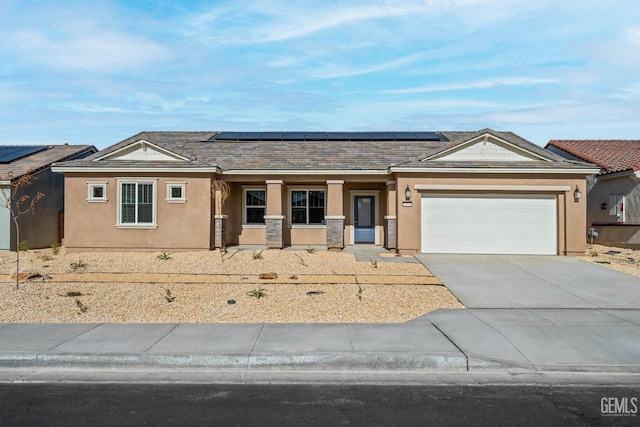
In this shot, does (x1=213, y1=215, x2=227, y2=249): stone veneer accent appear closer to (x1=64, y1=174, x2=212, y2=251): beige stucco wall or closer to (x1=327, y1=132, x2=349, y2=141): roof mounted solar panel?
(x1=64, y1=174, x2=212, y2=251): beige stucco wall

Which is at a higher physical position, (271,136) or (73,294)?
(271,136)

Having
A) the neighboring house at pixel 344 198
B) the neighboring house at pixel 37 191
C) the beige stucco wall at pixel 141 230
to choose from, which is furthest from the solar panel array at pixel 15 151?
the beige stucco wall at pixel 141 230

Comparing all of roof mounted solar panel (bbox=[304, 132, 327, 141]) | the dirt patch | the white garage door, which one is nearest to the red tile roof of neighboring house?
the dirt patch

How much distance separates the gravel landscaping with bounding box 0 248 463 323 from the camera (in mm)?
9492

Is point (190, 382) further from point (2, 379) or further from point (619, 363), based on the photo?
point (619, 363)

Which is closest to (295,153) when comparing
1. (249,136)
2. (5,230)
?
(249,136)

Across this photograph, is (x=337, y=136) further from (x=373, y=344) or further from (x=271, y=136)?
(x=373, y=344)

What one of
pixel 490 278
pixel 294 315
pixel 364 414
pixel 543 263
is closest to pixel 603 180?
pixel 543 263

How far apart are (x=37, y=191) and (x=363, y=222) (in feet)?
43.9

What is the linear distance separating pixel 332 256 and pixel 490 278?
214 inches

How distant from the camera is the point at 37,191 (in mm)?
19844

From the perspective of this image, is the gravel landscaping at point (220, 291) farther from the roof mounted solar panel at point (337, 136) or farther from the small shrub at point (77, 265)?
the roof mounted solar panel at point (337, 136)

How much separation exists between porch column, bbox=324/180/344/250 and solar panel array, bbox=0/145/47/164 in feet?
44.6

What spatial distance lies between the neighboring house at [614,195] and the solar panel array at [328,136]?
24.2 feet
